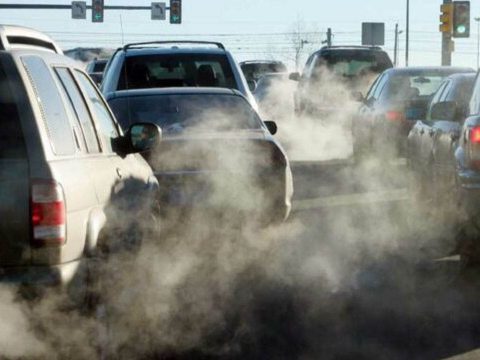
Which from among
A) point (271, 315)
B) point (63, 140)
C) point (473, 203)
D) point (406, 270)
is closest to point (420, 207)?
point (406, 270)

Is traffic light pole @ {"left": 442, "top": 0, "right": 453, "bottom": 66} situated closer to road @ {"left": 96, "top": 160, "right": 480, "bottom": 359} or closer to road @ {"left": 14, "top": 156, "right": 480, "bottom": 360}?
road @ {"left": 96, "top": 160, "right": 480, "bottom": 359}

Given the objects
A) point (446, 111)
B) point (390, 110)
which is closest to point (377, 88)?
point (390, 110)

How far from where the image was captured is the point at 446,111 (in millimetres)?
11656

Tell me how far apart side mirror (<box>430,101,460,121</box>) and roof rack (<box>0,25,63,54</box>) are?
464 centimetres

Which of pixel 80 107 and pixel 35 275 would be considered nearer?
pixel 35 275

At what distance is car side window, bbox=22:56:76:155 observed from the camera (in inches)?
247

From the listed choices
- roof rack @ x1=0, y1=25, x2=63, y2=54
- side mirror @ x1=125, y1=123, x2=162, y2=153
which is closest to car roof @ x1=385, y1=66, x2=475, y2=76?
side mirror @ x1=125, y1=123, x2=162, y2=153

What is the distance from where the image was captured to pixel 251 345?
778 cm

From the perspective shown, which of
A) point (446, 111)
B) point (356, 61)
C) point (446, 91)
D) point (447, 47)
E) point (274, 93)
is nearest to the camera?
point (446, 111)

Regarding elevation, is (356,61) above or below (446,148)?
below

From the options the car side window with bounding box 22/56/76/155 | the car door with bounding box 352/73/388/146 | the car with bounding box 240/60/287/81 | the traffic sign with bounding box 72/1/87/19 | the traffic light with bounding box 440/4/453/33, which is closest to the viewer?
the car side window with bounding box 22/56/76/155

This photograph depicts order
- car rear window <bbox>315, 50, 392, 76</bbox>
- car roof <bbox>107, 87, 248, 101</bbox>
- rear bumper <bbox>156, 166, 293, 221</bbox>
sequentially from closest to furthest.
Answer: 1. rear bumper <bbox>156, 166, 293, 221</bbox>
2. car roof <bbox>107, 87, 248, 101</bbox>
3. car rear window <bbox>315, 50, 392, 76</bbox>

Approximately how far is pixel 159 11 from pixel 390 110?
44.3 meters

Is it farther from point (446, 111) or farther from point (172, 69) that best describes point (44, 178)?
point (172, 69)
